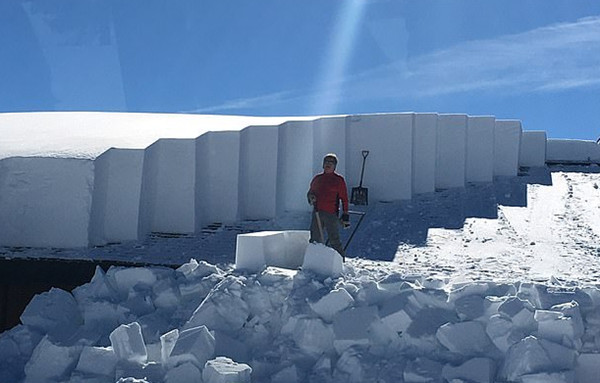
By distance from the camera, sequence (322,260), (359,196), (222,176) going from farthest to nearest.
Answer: (359,196)
(222,176)
(322,260)

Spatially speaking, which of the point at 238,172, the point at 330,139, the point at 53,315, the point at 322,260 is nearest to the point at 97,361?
the point at 53,315

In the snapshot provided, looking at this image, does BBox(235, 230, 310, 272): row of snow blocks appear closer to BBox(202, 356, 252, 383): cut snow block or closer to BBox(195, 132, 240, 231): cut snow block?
BBox(202, 356, 252, 383): cut snow block

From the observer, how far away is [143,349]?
5094mm

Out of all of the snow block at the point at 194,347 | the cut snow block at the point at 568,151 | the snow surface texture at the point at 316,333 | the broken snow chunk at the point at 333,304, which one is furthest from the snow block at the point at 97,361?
the cut snow block at the point at 568,151

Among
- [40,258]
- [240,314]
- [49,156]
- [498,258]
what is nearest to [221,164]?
[49,156]

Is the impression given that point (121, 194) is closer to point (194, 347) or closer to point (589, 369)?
point (194, 347)

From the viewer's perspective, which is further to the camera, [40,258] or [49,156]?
[49,156]

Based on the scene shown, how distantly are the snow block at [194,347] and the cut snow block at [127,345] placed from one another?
13.3 inches

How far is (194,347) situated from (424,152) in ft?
31.5

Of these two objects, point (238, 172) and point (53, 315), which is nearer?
point (53, 315)

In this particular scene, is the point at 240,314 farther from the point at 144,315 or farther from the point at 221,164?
the point at 221,164

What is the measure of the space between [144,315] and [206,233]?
143 inches

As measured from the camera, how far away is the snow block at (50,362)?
5266mm

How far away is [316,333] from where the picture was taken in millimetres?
5086
